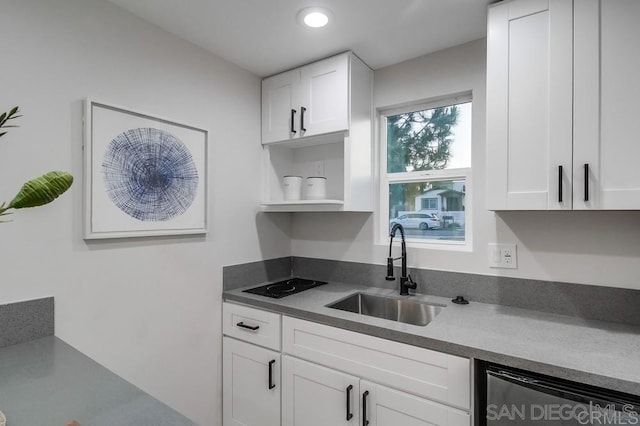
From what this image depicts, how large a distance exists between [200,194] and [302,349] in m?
1.01

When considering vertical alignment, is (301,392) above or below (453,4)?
below

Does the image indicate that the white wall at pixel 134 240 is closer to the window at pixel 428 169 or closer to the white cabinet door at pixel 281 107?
the white cabinet door at pixel 281 107

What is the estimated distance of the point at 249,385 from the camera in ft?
6.38

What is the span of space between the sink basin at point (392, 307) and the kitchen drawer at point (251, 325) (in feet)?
1.08

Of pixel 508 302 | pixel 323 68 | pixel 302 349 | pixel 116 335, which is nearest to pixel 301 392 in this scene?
pixel 302 349

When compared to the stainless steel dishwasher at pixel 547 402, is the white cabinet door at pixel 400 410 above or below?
below

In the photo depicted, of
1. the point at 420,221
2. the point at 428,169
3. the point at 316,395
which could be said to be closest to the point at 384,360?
the point at 316,395

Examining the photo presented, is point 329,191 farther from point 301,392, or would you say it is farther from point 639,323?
point 639,323

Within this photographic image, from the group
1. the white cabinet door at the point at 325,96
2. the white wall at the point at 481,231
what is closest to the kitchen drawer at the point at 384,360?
the white wall at the point at 481,231

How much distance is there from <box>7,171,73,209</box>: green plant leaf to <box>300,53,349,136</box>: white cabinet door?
143 cm

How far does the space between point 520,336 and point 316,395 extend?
3.16 feet

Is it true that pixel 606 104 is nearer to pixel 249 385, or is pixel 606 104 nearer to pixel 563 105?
pixel 563 105

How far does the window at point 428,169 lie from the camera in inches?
80.3

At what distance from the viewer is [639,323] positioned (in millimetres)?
1486
